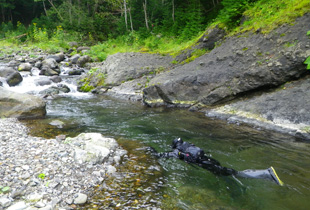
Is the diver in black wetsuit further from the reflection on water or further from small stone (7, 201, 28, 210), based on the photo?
small stone (7, 201, 28, 210)

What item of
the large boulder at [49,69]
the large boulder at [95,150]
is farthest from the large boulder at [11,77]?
the large boulder at [95,150]

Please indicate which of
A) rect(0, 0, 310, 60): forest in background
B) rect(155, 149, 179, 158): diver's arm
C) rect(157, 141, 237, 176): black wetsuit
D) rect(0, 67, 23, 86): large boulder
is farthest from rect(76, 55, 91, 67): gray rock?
Answer: rect(157, 141, 237, 176): black wetsuit

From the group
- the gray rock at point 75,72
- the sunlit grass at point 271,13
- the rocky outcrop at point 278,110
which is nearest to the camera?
the rocky outcrop at point 278,110

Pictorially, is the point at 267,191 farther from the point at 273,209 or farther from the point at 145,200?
the point at 145,200

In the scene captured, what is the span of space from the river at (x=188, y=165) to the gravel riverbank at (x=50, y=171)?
0.44m

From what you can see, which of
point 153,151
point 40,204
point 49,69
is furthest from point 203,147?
point 49,69

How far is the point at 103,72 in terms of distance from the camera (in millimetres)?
15891

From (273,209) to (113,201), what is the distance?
8.78ft

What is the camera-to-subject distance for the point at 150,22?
26.5m

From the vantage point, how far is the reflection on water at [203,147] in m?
3.95

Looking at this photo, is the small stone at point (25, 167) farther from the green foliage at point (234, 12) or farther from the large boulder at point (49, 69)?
the large boulder at point (49, 69)

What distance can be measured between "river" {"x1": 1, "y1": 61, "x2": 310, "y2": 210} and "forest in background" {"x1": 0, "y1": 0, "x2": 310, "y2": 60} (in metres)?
6.02

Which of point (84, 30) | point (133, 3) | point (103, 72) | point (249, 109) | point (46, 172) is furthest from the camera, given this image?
point (84, 30)

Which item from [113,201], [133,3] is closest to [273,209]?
[113,201]
